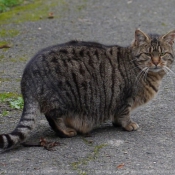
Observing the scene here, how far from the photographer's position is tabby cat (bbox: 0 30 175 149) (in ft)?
17.8

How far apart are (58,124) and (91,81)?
0.50m

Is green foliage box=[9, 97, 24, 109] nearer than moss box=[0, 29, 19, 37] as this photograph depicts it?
Yes

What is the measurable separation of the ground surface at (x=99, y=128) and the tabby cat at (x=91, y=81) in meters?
0.20

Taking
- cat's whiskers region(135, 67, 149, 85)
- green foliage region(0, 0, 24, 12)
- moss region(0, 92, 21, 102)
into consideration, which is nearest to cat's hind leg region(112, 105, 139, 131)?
cat's whiskers region(135, 67, 149, 85)

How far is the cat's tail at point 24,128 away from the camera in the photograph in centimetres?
512

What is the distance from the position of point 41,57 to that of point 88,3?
5097mm

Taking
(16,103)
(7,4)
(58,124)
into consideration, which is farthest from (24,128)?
(7,4)

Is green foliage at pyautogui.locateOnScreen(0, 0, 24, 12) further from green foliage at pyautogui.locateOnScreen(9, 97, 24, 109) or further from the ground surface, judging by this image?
green foliage at pyautogui.locateOnScreen(9, 97, 24, 109)

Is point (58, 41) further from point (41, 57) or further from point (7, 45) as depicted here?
point (41, 57)

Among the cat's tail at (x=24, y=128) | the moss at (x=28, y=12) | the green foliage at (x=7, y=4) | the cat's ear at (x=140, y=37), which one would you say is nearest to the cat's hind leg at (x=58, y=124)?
the cat's tail at (x=24, y=128)

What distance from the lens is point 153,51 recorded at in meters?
5.69

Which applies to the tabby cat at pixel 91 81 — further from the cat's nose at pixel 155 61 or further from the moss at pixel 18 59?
the moss at pixel 18 59

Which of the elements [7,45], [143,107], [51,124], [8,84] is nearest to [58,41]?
[7,45]

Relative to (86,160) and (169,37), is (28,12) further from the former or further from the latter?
(86,160)
